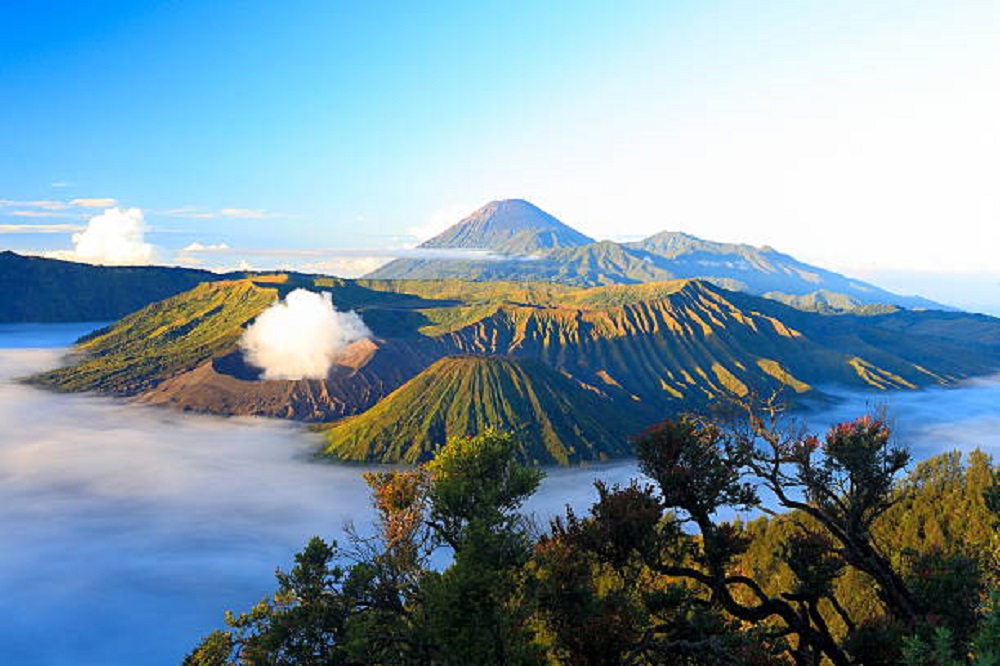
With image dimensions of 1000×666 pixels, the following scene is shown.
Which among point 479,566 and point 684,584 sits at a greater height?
point 479,566

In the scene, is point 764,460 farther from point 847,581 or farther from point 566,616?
point 847,581

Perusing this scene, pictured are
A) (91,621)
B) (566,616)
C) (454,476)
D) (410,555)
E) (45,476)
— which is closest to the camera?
(566,616)

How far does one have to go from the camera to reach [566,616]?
1853 cm

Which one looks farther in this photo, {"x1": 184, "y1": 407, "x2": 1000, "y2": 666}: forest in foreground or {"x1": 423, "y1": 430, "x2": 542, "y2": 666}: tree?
{"x1": 423, "y1": 430, "x2": 542, "y2": 666}: tree

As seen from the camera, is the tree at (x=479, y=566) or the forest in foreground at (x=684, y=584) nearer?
the forest in foreground at (x=684, y=584)

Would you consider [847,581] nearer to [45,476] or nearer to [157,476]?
[157,476]

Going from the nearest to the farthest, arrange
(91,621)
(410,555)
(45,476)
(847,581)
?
(410,555)
(847,581)
(91,621)
(45,476)

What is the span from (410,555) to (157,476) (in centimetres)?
17993

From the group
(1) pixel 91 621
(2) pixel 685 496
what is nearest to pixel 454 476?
(2) pixel 685 496

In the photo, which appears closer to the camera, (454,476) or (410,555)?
(410,555)

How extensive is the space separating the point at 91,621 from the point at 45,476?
9818 cm

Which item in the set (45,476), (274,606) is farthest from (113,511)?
(274,606)

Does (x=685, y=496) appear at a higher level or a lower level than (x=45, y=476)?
higher

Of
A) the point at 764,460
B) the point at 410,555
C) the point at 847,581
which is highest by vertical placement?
the point at 764,460
